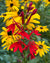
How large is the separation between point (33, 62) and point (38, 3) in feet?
2.65

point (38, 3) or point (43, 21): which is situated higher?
point (38, 3)

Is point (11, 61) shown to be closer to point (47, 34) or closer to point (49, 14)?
point (47, 34)

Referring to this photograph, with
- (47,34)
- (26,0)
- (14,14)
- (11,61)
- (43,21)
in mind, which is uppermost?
(26,0)

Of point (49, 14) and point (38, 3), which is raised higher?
point (38, 3)

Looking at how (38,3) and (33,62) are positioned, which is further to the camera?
(38,3)

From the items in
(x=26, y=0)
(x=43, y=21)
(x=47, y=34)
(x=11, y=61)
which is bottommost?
(x=11, y=61)

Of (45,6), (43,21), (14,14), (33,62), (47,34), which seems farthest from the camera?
(45,6)

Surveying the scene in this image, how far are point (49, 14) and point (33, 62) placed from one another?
0.62 meters

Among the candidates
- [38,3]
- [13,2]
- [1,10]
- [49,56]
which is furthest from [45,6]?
[49,56]

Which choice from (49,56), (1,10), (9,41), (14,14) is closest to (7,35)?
(9,41)

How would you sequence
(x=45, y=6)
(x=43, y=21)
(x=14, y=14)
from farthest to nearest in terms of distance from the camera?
(x=45, y=6)
(x=43, y=21)
(x=14, y=14)

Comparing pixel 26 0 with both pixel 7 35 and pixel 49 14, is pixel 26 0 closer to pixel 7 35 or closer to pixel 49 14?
pixel 49 14

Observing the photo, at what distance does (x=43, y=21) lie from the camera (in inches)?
50.2

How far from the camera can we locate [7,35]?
2.88 feet
